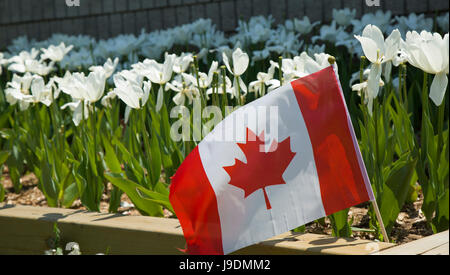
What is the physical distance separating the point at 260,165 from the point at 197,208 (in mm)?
244

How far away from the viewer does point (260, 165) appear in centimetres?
178

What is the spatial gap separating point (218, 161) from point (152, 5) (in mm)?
4865

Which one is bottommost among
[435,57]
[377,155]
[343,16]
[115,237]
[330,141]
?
[115,237]

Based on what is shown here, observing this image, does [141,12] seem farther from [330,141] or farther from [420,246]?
[420,246]

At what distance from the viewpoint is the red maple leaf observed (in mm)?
1772

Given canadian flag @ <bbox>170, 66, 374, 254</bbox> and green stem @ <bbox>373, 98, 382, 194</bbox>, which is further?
green stem @ <bbox>373, 98, 382, 194</bbox>

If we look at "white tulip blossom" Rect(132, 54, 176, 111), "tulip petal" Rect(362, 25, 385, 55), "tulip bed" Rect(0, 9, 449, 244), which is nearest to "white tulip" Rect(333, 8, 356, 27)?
"tulip bed" Rect(0, 9, 449, 244)

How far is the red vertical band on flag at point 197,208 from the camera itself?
1820 mm

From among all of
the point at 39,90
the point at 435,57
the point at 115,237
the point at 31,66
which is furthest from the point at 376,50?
the point at 31,66

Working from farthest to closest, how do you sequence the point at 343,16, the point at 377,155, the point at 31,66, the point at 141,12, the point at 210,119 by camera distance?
1. the point at 141,12
2. the point at 343,16
3. the point at 31,66
4. the point at 210,119
5. the point at 377,155

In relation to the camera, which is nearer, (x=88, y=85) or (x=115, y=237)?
(x=115, y=237)

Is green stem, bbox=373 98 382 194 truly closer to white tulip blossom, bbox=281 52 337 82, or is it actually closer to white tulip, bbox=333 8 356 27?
white tulip blossom, bbox=281 52 337 82

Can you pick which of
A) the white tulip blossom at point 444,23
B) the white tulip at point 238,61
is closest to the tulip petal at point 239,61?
the white tulip at point 238,61
